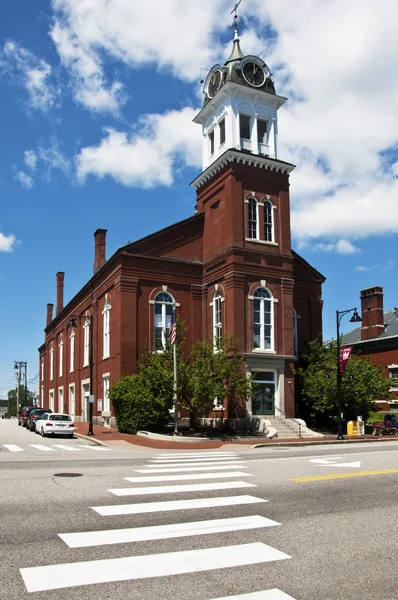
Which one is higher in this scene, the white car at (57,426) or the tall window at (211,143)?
the tall window at (211,143)

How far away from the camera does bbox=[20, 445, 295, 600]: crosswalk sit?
229 inches

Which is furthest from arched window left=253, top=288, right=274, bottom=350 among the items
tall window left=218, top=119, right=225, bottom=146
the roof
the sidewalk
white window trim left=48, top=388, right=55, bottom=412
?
white window trim left=48, top=388, right=55, bottom=412

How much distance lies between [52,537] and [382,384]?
98.9 ft

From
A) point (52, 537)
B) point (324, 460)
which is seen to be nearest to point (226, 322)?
point (324, 460)

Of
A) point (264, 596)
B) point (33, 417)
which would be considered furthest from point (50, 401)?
point (264, 596)

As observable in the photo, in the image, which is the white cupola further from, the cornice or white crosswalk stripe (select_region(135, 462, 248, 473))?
white crosswalk stripe (select_region(135, 462, 248, 473))

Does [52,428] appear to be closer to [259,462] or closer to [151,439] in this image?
[151,439]

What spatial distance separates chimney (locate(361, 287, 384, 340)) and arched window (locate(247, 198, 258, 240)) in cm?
2142

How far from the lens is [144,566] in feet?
20.4

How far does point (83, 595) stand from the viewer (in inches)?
212

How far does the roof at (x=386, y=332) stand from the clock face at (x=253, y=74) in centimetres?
2382

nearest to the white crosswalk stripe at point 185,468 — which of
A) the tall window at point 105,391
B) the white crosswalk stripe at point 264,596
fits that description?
the white crosswalk stripe at point 264,596

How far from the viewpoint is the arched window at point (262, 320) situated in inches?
1341

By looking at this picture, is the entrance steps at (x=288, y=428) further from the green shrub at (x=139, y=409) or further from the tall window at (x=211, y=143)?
the tall window at (x=211, y=143)
